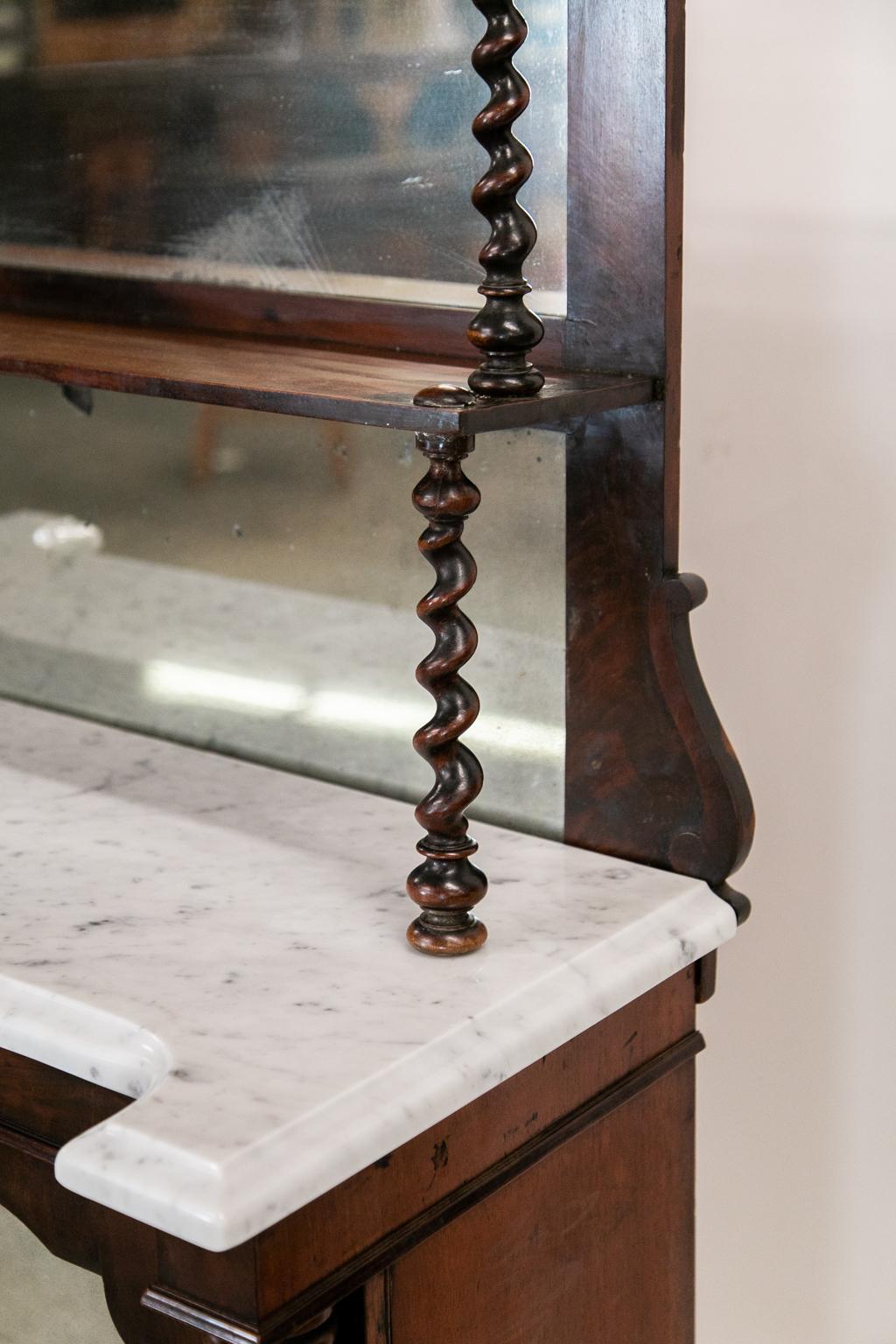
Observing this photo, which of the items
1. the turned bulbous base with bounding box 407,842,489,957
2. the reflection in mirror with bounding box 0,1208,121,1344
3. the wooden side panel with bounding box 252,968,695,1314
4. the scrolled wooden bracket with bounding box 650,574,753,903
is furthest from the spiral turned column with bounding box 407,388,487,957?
the reflection in mirror with bounding box 0,1208,121,1344

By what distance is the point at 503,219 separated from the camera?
1028mm

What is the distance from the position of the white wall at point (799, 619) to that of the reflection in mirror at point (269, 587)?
19cm

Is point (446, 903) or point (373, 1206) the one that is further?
point (446, 903)

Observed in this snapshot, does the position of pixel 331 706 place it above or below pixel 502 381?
below

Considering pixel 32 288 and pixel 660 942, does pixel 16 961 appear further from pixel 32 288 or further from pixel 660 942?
pixel 32 288

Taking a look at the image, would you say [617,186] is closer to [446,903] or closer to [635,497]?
[635,497]

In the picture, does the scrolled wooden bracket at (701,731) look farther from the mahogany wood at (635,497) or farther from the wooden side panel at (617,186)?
the wooden side panel at (617,186)

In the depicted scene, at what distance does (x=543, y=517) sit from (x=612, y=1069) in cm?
43

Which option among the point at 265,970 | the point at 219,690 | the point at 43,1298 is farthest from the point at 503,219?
the point at 43,1298

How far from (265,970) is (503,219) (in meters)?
0.53

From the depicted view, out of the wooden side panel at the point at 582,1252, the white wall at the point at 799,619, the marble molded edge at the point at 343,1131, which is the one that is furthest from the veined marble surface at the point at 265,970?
the white wall at the point at 799,619

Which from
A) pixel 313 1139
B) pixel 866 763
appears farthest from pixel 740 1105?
pixel 313 1139

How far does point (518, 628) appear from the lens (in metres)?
1.34

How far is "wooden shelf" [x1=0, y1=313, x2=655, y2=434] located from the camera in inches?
39.9
